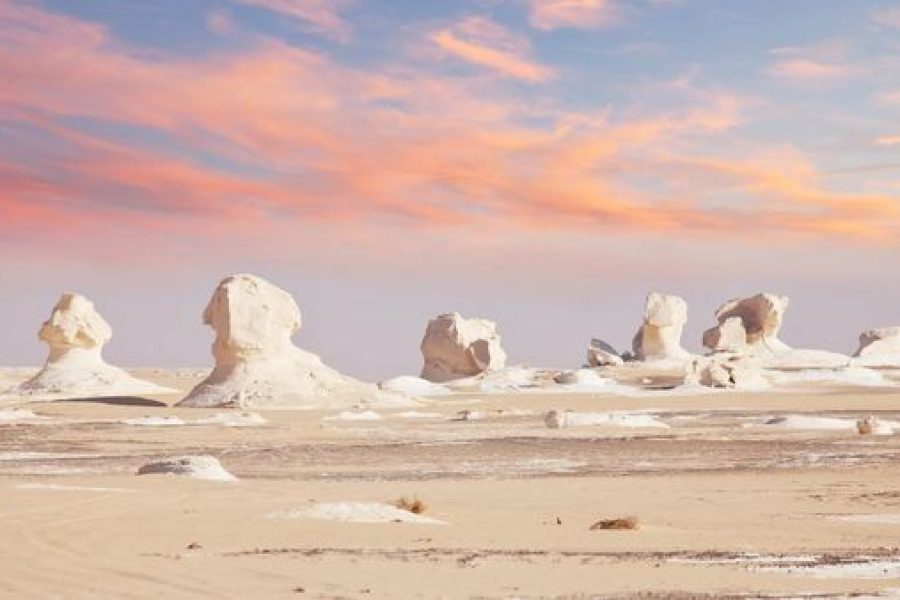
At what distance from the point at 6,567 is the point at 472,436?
84.0ft

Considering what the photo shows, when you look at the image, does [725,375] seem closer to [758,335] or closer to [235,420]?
[758,335]

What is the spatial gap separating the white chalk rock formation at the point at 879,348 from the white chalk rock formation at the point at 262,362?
49.4 metres

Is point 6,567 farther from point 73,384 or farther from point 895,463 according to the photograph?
point 73,384

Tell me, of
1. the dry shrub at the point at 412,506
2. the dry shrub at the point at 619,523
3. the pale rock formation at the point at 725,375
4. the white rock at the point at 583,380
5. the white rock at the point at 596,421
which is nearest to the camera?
the dry shrub at the point at 619,523

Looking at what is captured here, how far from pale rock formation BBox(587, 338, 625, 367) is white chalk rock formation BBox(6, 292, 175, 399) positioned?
112 feet

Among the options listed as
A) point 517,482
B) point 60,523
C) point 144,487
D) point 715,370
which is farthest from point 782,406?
point 60,523

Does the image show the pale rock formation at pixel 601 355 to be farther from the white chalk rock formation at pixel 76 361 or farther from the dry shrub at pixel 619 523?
the dry shrub at pixel 619 523

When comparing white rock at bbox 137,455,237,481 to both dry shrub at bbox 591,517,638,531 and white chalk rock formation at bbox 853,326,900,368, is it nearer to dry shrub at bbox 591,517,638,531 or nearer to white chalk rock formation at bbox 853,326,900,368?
dry shrub at bbox 591,517,638,531

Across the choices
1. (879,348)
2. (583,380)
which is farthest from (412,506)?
(879,348)

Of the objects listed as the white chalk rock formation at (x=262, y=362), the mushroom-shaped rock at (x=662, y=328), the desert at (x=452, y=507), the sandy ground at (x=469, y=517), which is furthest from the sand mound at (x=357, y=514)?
the mushroom-shaped rock at (x=662, y=328)

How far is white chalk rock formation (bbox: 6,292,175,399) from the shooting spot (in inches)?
2606

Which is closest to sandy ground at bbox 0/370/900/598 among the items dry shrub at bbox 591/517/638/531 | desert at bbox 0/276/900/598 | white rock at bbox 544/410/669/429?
desert at bbox 0/276/900/598

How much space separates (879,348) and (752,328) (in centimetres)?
940

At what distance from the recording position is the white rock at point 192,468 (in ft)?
70.3
